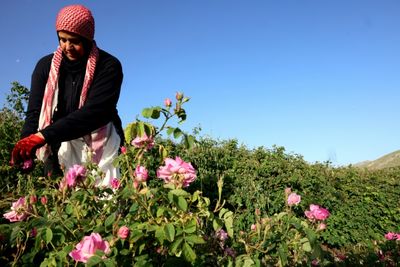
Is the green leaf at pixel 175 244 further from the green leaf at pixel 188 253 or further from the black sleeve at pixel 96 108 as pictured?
the black sleeve at pixel 96 108

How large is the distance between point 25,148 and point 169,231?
127 centimetres

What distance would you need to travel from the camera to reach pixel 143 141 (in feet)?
6.13

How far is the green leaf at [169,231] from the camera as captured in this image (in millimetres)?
1340

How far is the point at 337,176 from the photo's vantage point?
664cm

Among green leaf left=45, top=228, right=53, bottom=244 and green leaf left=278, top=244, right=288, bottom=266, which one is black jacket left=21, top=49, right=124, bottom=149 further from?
green leaf left=278, top=244, right=288, bottom=266

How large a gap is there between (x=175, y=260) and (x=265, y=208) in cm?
385

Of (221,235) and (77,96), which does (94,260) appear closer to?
(221,235)

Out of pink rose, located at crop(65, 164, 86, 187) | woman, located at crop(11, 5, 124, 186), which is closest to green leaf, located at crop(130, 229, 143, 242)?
pink rose, located at crop(65, 164, 86, 187)

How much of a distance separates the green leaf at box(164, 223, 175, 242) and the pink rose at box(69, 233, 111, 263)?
195mm

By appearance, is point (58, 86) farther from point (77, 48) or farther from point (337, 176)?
point (337, 176)

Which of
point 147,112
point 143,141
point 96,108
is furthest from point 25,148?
point 147,112

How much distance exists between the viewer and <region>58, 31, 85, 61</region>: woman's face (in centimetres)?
245

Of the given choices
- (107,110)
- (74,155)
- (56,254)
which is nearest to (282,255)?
(56,254)

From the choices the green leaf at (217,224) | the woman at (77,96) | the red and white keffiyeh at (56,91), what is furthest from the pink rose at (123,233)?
the red and white keffiyeh at (56,91)
